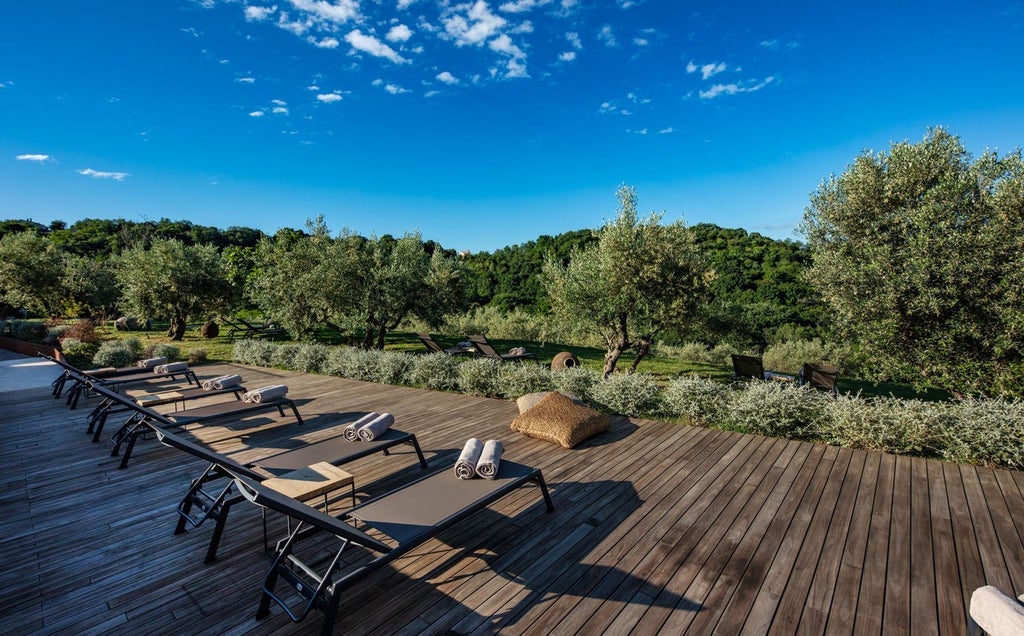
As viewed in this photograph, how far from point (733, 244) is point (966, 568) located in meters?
39.8

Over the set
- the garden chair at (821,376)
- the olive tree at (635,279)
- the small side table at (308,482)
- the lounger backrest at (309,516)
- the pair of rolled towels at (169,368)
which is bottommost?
the garden chair at (821,376)

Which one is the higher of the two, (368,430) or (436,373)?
(368,430)

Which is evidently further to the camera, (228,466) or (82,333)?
(82,333)

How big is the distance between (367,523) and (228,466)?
4.55 feet

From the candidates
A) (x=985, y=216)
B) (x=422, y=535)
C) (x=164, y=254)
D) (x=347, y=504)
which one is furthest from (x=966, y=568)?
(x=164, y=254)

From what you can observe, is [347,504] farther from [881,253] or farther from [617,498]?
[881,253]

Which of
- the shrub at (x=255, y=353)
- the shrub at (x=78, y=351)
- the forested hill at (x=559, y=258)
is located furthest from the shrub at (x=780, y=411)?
the shrub at (x=78, y=351)

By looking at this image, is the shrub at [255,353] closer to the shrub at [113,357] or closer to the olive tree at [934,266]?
the shrub at [113,357]

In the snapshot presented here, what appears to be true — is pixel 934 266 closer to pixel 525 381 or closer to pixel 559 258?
pixel 525 381

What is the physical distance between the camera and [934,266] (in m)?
9.35

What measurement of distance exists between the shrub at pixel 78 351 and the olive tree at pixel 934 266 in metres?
24.1

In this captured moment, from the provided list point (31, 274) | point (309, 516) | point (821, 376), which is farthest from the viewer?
point (31, 274)

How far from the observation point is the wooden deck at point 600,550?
310 centimetres

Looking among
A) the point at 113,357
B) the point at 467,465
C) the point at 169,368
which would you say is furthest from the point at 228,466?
the point at 113,357
